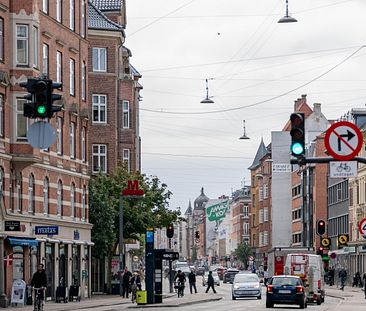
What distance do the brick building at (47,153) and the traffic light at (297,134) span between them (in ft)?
95.3

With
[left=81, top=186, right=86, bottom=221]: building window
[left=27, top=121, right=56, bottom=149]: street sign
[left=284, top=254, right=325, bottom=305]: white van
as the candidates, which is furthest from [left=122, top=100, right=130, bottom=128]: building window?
[left=27, top=121, right=56, bottom=149]: street sign

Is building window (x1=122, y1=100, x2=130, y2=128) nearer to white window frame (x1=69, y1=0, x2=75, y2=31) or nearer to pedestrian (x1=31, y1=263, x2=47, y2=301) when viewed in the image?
white window frame (x1=69, y1=0, x2=75, y2=31)

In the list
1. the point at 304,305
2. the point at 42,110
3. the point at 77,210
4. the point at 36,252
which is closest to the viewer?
the point at 42,110

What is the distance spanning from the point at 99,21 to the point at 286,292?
35.1 m

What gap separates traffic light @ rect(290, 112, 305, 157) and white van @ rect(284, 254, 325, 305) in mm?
36372

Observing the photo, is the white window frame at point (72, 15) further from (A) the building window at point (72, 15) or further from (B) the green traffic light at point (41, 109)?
(B) the green traffic light at point (41, 109)

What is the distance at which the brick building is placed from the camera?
53750 mm

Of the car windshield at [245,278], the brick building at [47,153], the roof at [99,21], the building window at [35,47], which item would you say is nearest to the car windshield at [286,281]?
the brick building at [47,153]

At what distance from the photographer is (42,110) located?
27.0 meters

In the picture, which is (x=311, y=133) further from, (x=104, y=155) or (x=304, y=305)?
(x=304, y=305)

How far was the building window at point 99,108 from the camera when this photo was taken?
81.5 metres

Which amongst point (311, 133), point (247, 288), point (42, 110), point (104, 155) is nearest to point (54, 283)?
point (247, 288)

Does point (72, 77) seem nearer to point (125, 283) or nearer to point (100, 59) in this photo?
point (125, 283)

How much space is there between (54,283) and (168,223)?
16696 millimetres
